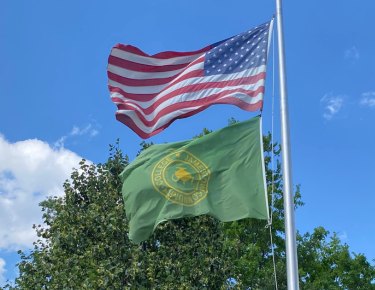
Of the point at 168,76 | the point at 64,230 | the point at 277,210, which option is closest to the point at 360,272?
the point at 277,210

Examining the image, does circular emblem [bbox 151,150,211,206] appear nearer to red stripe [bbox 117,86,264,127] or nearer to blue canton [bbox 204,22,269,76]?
red stripe [bbox 117,86,264,127]

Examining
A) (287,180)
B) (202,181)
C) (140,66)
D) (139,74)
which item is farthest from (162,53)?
(287,180)

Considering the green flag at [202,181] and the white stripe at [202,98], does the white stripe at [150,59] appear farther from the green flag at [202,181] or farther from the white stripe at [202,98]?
the green flag at [202,181]

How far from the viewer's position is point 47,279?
23.6 meters

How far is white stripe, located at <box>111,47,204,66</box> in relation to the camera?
10.9 meters

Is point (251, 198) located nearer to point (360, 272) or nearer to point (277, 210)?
point (277, 210)

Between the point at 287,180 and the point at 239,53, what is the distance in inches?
111

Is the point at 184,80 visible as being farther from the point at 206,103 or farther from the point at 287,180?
the point at 287,180

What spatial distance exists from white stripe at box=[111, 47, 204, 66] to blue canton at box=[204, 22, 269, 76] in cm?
45

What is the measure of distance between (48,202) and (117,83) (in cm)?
1953

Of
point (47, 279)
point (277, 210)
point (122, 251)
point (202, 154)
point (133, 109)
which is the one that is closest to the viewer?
point (202, 154)

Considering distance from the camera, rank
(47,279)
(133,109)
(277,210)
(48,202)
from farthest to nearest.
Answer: (277,210) → (48,202) → (47,279) → (133,109)

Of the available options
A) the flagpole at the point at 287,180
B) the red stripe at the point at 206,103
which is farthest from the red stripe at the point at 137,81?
the flagpole at the point at 287,180

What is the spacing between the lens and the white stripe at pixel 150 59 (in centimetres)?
1094
